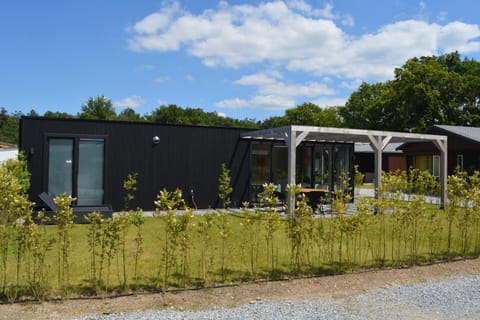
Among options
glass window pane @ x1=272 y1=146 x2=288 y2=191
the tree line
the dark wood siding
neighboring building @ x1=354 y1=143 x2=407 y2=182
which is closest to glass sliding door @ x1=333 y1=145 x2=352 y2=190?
glass window pane @ x1=272 y1=146 x2=288 y2=191

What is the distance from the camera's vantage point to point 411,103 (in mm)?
32844

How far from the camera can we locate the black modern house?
11.3 m

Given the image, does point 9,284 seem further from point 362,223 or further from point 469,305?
point 469,305

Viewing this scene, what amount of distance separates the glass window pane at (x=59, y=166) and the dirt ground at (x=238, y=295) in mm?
7903

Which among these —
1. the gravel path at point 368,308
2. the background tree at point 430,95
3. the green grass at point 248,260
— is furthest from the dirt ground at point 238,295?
the background tree at point 430,95

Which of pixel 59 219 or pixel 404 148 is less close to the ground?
pixel 404 148

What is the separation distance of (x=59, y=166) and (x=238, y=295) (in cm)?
872

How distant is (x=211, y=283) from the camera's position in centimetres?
495

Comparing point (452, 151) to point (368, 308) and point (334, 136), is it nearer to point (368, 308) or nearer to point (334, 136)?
point (334, 136)

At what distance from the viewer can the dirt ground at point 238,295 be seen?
Answer: 4.00 meters

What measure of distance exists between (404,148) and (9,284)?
2388cm

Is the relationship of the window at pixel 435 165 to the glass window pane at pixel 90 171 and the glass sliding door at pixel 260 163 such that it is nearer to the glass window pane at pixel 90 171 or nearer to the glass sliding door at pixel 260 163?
the glass sliding door at pixel 260 163

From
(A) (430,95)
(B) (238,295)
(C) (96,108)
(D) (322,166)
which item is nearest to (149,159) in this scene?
(D) (322,166)

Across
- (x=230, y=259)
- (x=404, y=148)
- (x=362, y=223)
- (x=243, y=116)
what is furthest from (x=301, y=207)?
(x=243, y=116)
